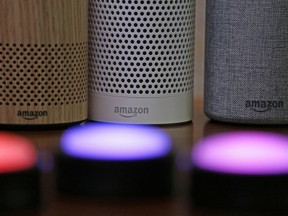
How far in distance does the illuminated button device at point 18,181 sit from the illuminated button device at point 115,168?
0.03m

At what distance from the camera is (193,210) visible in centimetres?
82

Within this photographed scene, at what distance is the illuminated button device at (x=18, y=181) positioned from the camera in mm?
812

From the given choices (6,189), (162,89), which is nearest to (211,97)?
(162,89)

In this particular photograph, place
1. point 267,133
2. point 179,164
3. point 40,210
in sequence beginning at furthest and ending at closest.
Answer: point 267,133, point 179,164, point 40,210

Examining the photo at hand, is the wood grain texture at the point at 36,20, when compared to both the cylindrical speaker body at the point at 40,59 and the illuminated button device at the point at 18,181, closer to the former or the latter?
the cylindrical speaker body at the point at 40,59

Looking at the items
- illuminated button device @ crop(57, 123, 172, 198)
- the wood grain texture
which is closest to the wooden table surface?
illuminated button device @ crop(57, 123, 172, 198)

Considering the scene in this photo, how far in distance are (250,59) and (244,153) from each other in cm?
16

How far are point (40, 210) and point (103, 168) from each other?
80 mm

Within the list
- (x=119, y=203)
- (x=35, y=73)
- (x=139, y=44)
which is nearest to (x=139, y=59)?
(x=139, y=44)

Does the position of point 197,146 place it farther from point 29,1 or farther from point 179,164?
point 29,1

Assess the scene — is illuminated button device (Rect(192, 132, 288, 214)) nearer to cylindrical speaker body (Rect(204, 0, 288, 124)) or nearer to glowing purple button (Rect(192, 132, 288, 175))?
glowing purple button (Rect(192, 132, 288, 175))

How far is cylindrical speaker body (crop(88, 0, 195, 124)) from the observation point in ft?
3.38

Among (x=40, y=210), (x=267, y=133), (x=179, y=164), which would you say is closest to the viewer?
(x=40, y=210)

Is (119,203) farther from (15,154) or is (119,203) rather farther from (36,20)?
(36,20)
